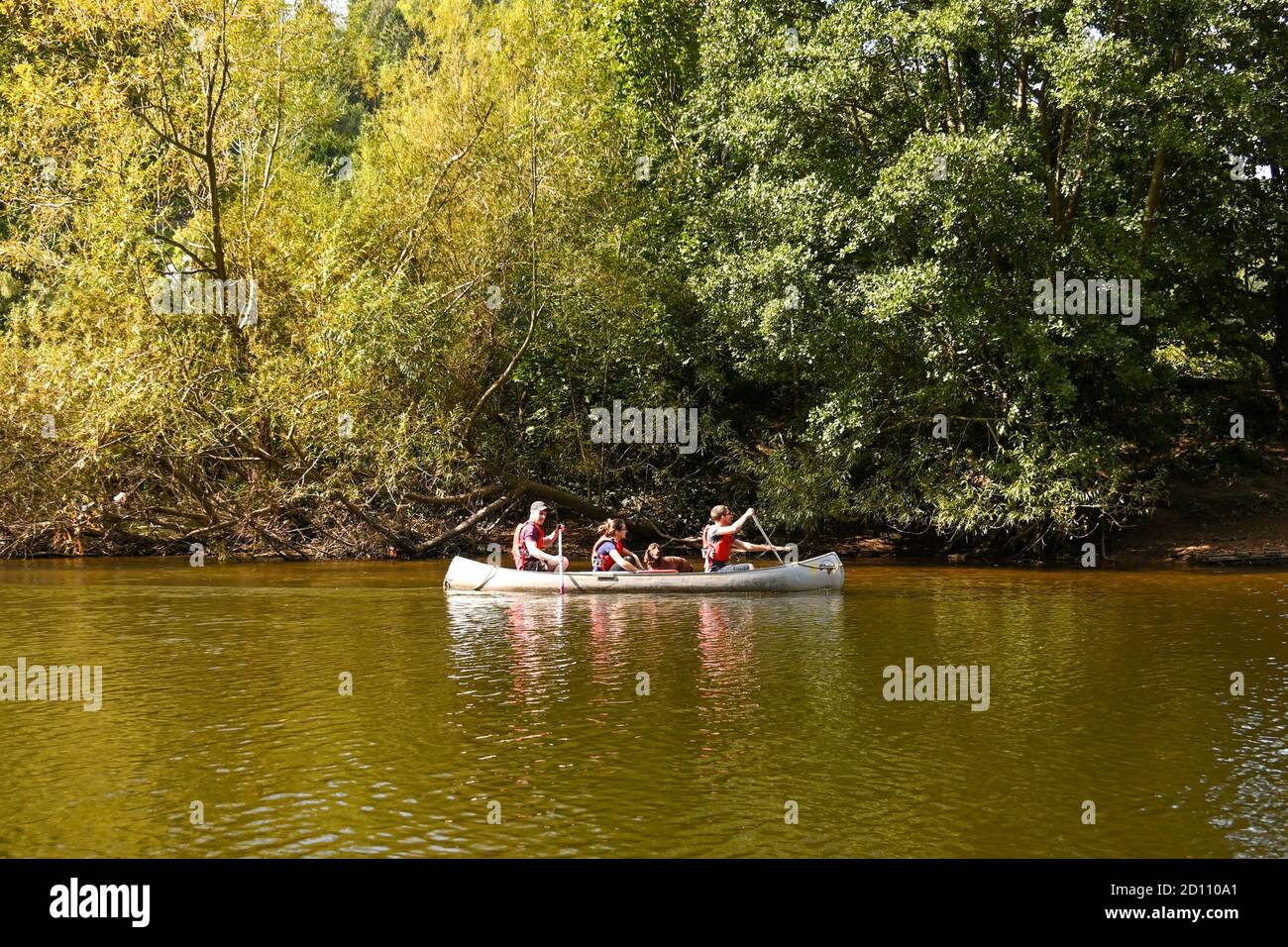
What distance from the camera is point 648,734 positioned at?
894cm

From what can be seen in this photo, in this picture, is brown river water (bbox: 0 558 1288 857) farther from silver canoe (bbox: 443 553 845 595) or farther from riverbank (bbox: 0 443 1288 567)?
riverbank (bbox: 0 443 1288 567)

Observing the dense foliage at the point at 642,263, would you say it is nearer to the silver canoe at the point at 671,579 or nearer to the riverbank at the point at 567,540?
the riverbank at the point at 567,540

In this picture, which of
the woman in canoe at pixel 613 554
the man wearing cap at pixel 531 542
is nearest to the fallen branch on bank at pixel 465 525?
the man wearing cap at pixel 531 542

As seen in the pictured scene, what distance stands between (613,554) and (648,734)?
930 cm

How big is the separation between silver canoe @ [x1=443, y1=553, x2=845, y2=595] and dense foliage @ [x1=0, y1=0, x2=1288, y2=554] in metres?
4.28

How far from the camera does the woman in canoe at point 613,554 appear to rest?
59.7 ft

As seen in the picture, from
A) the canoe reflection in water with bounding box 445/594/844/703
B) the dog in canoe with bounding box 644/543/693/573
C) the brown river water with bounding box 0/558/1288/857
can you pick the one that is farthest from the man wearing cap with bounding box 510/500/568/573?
the brown river water with bounding box 0/558/1288/857

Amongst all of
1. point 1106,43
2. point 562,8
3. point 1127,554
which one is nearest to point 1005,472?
point 1127,554

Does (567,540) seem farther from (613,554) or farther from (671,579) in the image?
(671,579)

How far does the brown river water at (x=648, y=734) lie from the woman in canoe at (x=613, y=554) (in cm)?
223

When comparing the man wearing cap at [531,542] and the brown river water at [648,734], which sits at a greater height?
the man wearing cap at [531,542]

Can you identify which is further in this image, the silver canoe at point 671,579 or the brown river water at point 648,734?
the silver canoe at point 671,579
